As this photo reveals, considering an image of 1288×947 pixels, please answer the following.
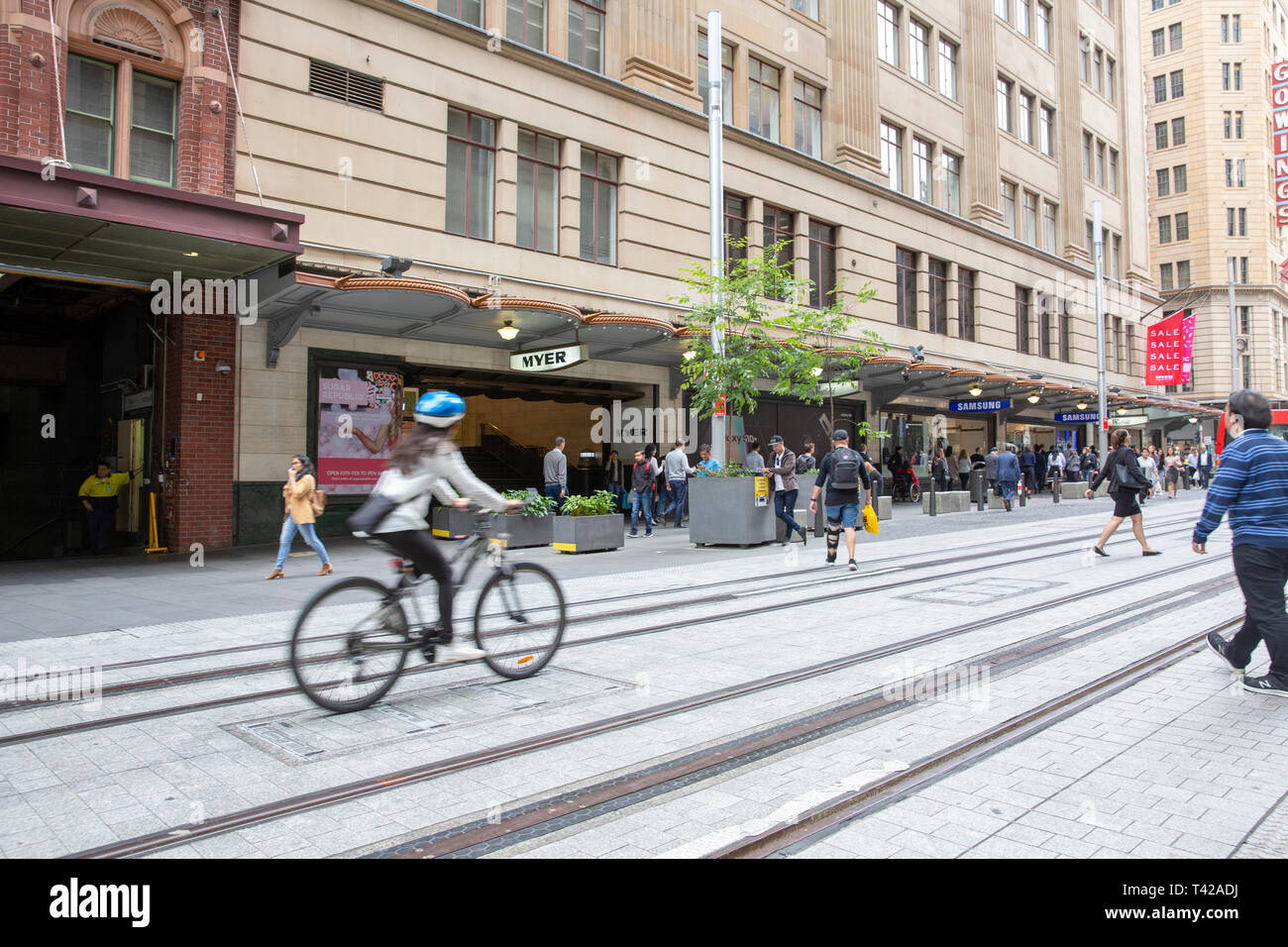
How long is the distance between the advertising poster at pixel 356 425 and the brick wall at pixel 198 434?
1755mm

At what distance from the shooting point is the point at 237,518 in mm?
15391

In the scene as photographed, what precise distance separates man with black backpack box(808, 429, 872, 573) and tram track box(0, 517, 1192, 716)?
1.62ft

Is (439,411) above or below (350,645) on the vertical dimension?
above

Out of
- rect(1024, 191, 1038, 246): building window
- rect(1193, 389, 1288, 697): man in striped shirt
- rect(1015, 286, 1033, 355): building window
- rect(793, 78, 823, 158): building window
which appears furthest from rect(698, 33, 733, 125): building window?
rect(1193, 389, 1288, 697): man in striped shirt

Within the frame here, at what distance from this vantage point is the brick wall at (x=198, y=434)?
14.8m

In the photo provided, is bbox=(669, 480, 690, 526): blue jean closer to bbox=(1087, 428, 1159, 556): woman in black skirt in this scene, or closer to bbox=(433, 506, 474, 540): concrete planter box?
bbox=(433, 506, 474, 540): concrete planter box

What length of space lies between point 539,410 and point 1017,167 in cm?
2400

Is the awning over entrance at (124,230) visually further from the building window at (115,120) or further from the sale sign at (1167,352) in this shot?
the sale sign at (1167,352)

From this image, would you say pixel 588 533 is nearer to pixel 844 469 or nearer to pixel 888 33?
pixel 844 469

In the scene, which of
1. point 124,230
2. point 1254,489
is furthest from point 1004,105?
point 1254,489

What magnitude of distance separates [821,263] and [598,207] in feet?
29.5

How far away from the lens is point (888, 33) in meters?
29.8
